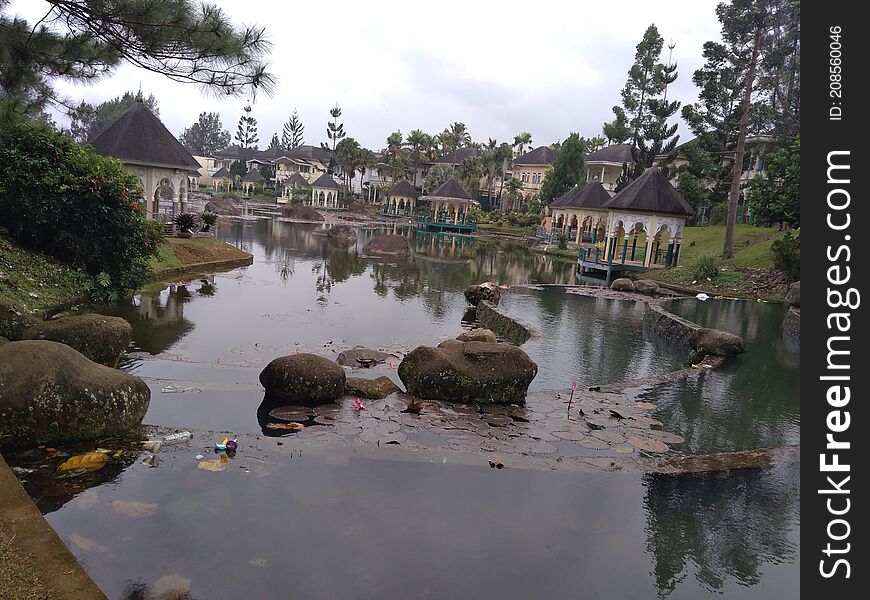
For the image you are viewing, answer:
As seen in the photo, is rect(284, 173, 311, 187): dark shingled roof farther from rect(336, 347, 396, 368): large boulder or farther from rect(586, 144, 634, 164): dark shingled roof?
rect(336, 347, 396, 368): large boulder

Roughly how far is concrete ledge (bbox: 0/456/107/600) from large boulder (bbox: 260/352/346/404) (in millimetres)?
4168

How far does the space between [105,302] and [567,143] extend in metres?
44.9

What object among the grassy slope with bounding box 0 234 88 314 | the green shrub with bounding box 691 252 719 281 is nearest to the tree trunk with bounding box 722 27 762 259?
the green shrub with bounding box 691 252 719 281

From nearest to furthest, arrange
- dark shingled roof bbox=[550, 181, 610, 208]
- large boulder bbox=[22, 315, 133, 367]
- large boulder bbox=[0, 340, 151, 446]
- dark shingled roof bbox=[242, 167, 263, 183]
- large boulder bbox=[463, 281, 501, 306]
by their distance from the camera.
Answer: large boulder bbox=[0, 340, 151, 446] → large boulder bbox=[22, 315, 133, 367] → large boulder bbox=[463, 281, 501, 306] → dark shingled roof bbox=[550, 181, 610, 208] → dark shingled roof bbox=[242, 167, 263, 183]

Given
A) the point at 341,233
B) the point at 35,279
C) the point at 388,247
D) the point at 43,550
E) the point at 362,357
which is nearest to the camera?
the point at 43,550

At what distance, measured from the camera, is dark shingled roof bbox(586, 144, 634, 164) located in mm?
57281

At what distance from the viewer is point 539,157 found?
221 ft

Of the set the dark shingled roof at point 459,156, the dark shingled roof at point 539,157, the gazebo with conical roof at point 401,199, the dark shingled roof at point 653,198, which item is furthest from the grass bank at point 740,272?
the dark shingled roof at point 459,156

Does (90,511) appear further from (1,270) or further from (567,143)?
(567,143)

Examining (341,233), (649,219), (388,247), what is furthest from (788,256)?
(341,233)

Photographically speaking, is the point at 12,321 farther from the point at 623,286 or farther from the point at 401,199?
the point at 401,199

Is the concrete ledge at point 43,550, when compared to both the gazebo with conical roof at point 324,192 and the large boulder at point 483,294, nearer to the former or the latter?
the large boulder at point 483,294

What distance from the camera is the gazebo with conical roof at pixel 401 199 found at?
66.6 meters

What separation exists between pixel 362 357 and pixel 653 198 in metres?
21.9
